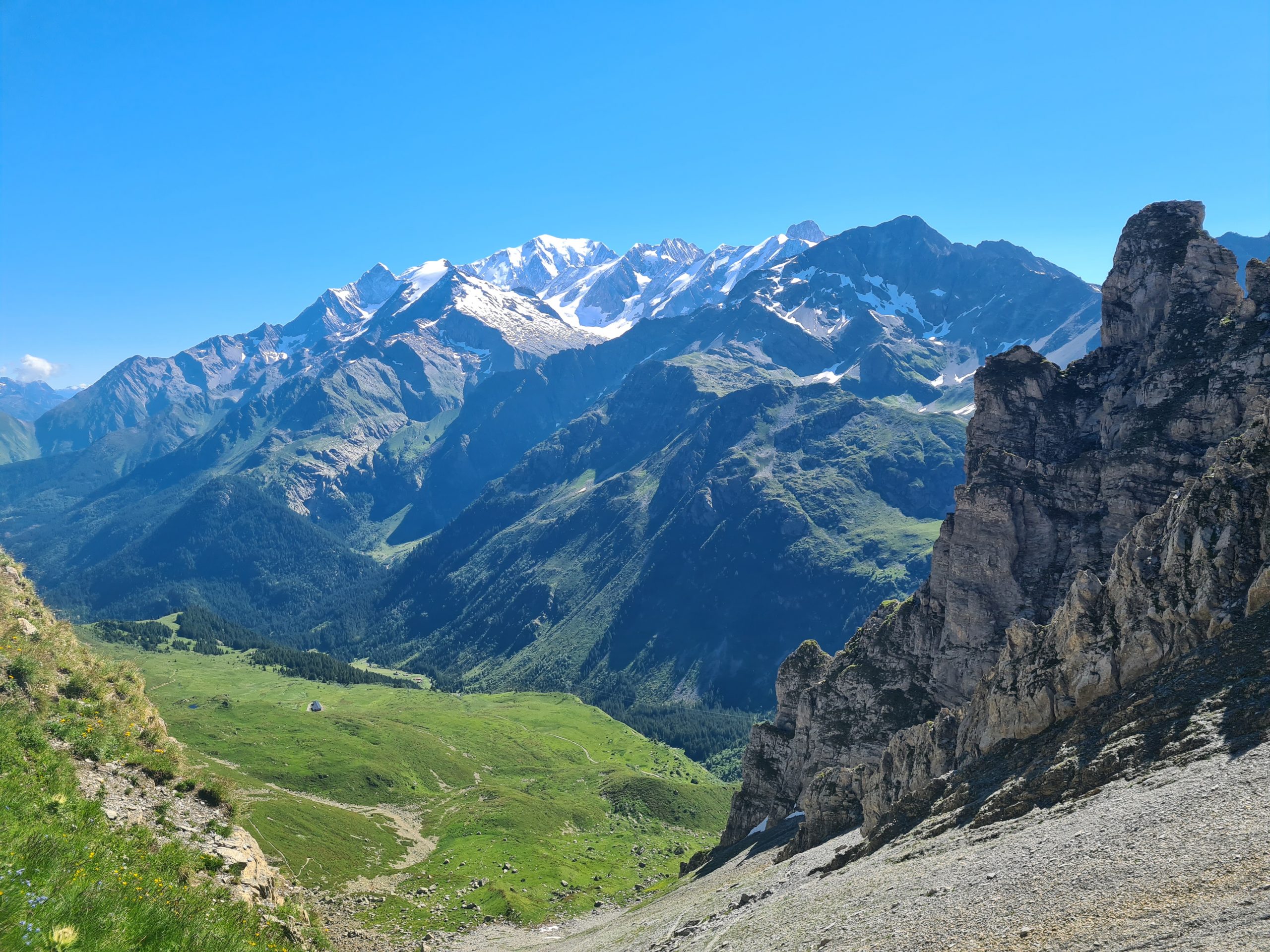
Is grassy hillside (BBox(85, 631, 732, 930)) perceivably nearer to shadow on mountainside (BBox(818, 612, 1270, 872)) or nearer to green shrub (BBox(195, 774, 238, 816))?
green shrub (BBox(195, 774, 238, 816))

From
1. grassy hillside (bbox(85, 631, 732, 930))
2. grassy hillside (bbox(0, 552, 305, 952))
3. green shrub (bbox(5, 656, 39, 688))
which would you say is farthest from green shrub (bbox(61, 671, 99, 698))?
grassy hillside (bbox(85, 631, 732, 930))

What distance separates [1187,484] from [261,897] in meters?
58.5

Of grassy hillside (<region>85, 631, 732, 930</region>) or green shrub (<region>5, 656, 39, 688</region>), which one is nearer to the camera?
green shrub (<region>5, 656, 39, 688</region>)

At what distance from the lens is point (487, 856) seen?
142 meters

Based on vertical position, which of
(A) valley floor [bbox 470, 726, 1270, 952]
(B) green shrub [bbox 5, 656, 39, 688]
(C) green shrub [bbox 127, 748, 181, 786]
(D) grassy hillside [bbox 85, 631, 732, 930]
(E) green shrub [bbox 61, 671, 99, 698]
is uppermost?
(B) green shrub [bbox 5, 656, 39, 688]

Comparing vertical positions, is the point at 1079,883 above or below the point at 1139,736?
below

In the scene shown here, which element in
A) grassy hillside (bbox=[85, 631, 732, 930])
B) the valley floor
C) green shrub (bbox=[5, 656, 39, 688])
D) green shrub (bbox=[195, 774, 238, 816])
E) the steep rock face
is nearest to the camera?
the valley floor

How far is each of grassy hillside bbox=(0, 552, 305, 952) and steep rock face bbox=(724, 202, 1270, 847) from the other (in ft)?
159

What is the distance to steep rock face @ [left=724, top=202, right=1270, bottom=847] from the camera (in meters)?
63.3

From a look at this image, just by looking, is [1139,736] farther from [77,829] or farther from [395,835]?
[395,835]

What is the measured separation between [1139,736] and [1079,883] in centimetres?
1252

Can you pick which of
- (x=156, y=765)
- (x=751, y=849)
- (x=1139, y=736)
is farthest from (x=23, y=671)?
(x=751, y=849)

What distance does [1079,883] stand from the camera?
2770cm

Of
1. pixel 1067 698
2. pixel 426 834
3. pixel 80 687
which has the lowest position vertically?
pixel 426 834
